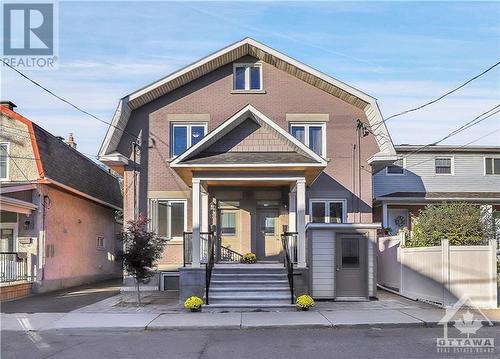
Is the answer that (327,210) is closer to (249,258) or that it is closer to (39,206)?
(249,258)

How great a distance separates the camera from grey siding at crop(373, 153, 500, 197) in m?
26.8

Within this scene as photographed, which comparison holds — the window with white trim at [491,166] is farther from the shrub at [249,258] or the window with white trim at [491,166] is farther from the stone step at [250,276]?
the stone step at [250,276]

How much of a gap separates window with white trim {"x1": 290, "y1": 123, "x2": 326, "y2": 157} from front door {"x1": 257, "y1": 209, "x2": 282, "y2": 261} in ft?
9.12

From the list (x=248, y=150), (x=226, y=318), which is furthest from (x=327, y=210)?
(x=226, y=318)

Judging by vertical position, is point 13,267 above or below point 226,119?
below

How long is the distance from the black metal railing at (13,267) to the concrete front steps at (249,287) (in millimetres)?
7188

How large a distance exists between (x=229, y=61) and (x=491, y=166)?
1518 centimetres

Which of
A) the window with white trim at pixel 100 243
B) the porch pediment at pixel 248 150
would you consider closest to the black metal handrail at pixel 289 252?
the porch pediment at pixel 248 150

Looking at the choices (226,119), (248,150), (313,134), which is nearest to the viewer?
(248,150)

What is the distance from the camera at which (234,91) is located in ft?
66.3

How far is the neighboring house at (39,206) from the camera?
63.6 ft

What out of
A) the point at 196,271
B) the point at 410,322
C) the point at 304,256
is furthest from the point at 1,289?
the point at 410,322

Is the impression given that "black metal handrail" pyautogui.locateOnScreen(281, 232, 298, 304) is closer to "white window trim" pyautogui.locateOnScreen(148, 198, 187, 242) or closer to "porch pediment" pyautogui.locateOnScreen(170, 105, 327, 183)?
"porch pediment" pyautogui.locateOnScreen(170, 105, 327, 183)

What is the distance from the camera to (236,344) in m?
10.2
